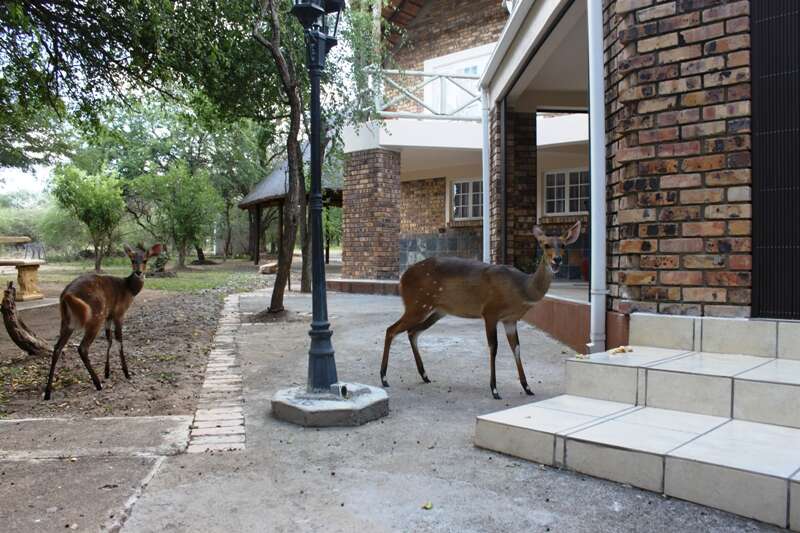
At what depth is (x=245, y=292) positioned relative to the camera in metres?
15.4

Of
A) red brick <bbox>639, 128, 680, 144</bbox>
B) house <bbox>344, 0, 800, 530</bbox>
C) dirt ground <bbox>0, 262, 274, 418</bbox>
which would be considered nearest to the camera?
house <bbox>344, 0, 800, 530</bbox>

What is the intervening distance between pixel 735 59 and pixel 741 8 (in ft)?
1.10

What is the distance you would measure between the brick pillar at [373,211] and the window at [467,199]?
98.9 inches

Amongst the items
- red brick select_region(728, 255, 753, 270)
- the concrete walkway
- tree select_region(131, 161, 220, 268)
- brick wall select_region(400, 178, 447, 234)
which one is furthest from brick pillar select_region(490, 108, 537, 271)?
tree select_region(131, 161, 220, 268)

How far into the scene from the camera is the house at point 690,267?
292cm

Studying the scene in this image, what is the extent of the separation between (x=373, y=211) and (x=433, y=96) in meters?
3.67

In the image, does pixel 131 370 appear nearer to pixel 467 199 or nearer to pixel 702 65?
pixel 702 65

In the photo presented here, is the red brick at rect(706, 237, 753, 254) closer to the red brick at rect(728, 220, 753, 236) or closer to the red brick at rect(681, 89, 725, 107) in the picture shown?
the red brick at rect(728, 220, 753, 236)

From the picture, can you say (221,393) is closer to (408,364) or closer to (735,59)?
(408,364)

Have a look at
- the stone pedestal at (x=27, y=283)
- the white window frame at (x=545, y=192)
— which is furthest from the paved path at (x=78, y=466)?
the white window frame at (x=545, y=192)

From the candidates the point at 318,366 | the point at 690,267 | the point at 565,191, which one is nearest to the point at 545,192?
the point at 565,191

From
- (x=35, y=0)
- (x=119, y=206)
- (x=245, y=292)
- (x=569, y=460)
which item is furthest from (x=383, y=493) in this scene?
(x=119, y=206)

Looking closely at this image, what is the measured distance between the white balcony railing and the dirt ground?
6429mm

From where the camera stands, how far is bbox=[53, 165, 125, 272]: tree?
68.3 feet
